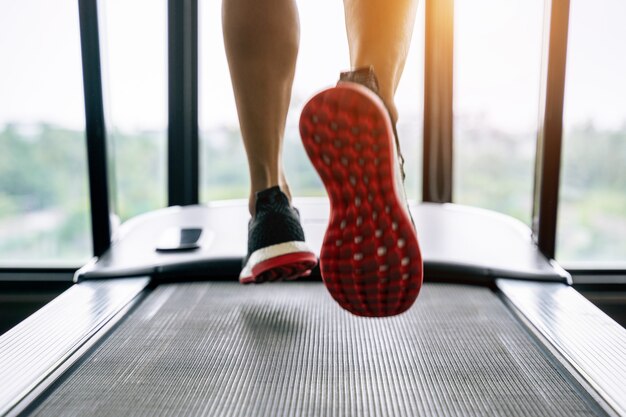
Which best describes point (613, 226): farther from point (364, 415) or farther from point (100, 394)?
point (100, 394)

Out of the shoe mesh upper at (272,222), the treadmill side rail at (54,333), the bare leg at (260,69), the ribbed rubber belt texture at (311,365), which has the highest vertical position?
the bare leg at (260,69)

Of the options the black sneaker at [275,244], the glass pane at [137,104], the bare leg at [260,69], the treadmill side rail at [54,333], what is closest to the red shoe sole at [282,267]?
the black sneaker at [275,244]

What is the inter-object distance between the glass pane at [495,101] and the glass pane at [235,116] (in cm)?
17

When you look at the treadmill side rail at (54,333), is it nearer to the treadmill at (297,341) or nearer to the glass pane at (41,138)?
the treadmill at (297,341)

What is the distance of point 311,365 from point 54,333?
1.59 feet

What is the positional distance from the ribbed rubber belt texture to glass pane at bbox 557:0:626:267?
916mm

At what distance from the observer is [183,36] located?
2166 mm

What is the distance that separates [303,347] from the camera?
0.92m

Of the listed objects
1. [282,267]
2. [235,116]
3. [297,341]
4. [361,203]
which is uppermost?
[235,116]

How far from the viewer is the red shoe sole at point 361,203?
688mm

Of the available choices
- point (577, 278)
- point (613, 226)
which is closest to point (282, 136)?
point (577, 278)

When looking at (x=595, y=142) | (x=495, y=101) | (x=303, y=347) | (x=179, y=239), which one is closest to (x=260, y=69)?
(x=303, y=347)

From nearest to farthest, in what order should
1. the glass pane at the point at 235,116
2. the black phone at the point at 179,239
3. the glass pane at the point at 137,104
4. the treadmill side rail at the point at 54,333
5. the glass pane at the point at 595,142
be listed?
the treadmill side rail at the point at 54,333 → the black phone at the point at 179,239 → the glass pane at the point at 595,142 → the glass pane at the point at 137,104 → the glass pane at the point at 235,116

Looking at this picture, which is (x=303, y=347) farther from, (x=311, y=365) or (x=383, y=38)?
(x=383, y=38)
